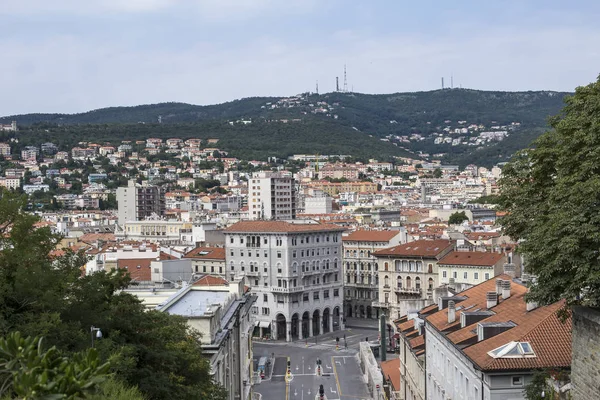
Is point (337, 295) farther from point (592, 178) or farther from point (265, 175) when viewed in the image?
point (592, 178)

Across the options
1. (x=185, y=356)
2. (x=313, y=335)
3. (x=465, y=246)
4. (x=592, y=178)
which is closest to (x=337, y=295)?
(x=313, y=335)

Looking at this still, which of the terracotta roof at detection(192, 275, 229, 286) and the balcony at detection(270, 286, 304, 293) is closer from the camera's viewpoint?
the terracotta roof at detection(192, 275, 229, 286)

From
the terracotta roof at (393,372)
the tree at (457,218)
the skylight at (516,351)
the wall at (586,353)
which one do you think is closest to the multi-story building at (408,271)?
the terracotta roof at (393,372)

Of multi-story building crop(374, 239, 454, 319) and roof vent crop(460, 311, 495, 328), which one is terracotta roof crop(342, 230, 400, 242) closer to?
multi-story building crop(374, 239, 454, 319)

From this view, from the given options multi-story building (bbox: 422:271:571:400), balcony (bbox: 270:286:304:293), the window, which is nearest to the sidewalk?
balcony (bbox: 270:286:304:293)

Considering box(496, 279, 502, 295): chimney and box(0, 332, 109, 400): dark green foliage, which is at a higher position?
box(0, 332, 109, 400): dark green foliage

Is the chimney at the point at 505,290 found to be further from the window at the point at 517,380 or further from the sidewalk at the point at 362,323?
the sidewalk at the point at 362,323
